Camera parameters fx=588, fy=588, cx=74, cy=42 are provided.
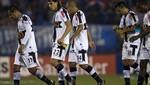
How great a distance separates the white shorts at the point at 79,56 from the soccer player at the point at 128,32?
3.14 ft

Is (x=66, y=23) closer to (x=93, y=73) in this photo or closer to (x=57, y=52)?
(x=57, y=52)

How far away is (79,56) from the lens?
14242mm

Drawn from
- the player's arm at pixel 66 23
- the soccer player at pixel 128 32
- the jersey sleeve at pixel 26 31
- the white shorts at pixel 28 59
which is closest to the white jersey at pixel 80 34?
the player's arm at pixel 66 23

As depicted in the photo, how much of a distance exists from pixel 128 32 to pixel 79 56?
1.32m

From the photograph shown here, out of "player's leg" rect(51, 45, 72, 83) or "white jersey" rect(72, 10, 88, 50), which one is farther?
"white jersey" rect(72, 10, 88, 50)

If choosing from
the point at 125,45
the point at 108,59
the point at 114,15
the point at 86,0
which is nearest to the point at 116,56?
the point at 108,59

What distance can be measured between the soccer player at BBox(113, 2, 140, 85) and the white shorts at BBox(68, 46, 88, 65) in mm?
956

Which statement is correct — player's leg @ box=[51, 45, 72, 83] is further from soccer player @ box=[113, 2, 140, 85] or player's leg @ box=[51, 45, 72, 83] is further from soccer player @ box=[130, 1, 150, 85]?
soccer player @ box=[130, 1, 150, 85]

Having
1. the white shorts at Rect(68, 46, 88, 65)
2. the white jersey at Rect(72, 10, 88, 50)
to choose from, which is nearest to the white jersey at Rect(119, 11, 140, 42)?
the white jersey at Rect(72, 10, 88, 50)

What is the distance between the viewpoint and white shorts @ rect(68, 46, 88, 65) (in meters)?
14.2

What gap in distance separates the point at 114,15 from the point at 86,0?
1851 millimetres

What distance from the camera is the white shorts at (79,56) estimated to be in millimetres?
14203

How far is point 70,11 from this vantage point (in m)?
14.4

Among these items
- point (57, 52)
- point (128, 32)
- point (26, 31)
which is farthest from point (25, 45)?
point (128, 32)
